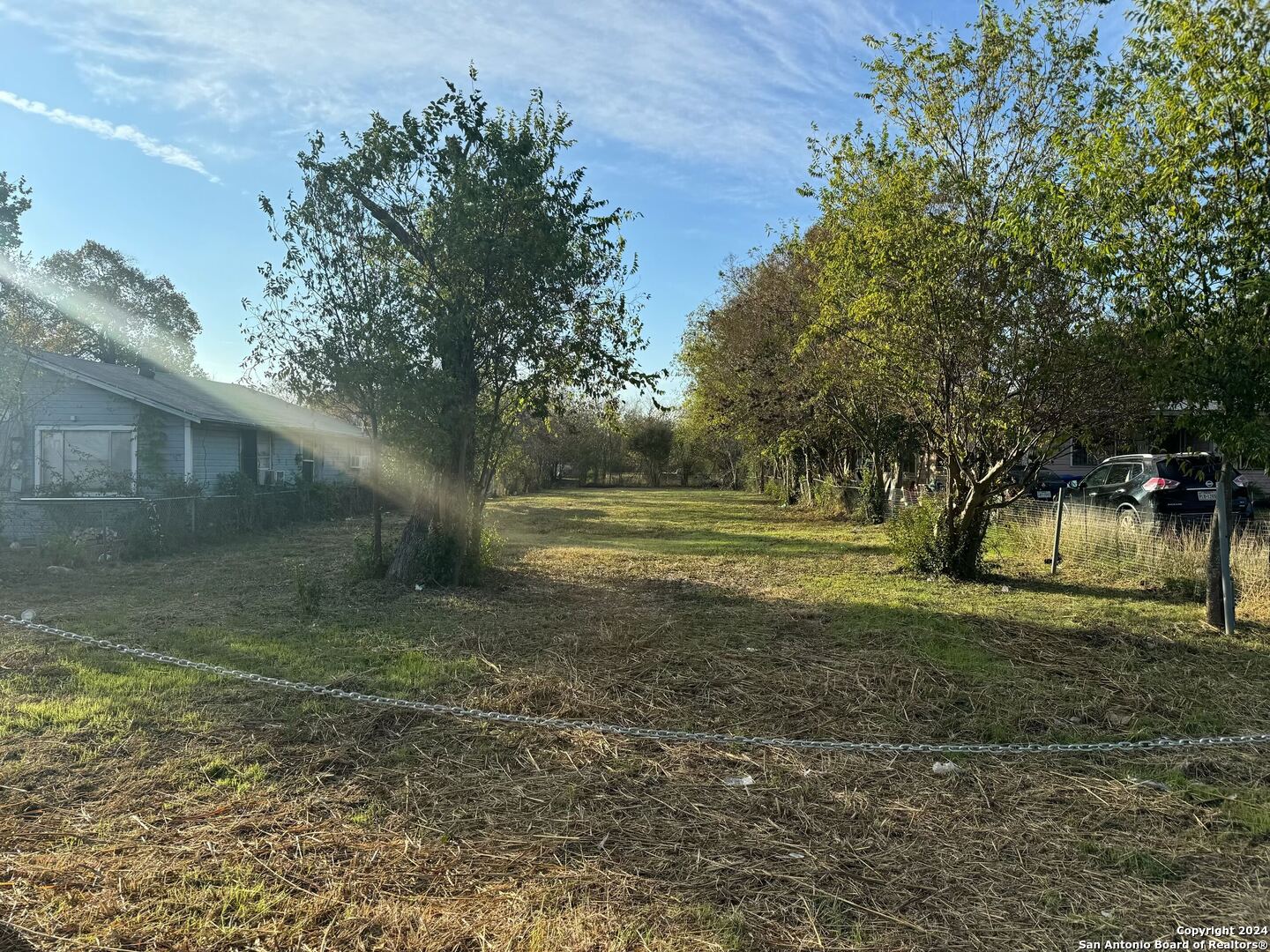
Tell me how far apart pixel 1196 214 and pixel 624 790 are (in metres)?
6.32

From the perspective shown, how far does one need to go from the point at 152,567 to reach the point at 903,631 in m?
10.6

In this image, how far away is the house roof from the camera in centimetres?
1582

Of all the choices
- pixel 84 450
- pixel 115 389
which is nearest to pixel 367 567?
pixel 115 389

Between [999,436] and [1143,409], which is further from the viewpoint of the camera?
[999,436]

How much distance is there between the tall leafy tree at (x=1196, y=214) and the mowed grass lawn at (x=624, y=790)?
2319mm

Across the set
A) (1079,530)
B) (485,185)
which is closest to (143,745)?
(485,185)

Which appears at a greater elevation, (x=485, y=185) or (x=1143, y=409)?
(x=485, y=185)

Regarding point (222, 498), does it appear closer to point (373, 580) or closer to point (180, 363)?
point (373, 580)

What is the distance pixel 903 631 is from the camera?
6.99 m

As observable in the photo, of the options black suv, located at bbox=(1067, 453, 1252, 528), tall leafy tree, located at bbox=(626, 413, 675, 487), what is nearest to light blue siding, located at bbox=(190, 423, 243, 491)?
black suv, located at bbox=(1067, 453, 1252, 528)

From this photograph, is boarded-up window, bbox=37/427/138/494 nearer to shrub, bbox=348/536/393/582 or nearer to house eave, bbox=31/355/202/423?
house eave, bbox=31/355/202/423

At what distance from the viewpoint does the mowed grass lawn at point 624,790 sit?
2635mm

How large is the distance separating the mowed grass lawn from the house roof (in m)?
10.3

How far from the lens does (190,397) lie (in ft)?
61.7
